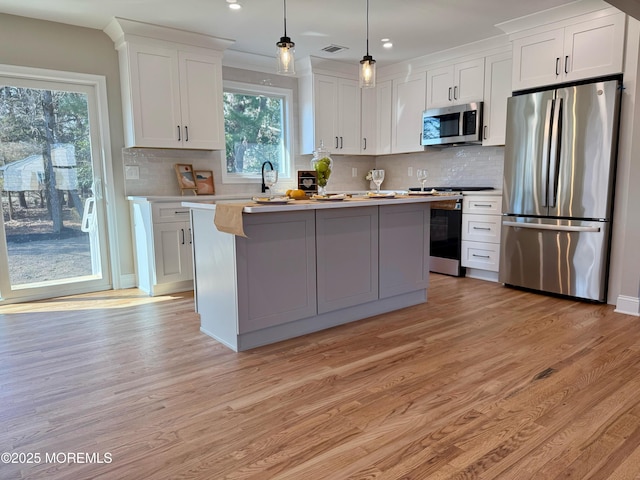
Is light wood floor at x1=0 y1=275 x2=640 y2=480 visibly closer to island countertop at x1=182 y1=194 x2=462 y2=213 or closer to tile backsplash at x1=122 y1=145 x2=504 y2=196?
island countertop at x1=182 y1=194 x2=462 y2=213

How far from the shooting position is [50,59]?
3955mm

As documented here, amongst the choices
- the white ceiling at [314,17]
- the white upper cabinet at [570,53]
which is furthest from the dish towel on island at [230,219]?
the white upper cabinet at [570,53]

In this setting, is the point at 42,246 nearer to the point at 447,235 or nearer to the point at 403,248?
the point at 403,248

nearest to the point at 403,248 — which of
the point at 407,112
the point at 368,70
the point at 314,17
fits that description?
the point at 368,70

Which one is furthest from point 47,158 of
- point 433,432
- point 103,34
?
point 433,432

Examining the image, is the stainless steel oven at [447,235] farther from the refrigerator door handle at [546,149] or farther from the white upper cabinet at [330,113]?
the white upper cabinet at [330,113]

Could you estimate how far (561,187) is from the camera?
150 inches

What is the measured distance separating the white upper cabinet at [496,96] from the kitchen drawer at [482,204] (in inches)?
24.3

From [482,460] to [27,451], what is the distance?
181cm

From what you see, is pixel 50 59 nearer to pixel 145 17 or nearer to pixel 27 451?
pixel 145 17

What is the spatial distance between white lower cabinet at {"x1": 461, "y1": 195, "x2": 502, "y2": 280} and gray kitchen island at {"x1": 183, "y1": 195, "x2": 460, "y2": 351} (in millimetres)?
1241

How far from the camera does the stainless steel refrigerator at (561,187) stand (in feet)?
11.7

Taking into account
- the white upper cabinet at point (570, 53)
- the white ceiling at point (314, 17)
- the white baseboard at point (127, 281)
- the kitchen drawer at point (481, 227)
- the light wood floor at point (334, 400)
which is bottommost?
the light wood floor at point (334, 400)

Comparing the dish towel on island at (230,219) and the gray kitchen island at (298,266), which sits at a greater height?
the dish towel on island at (230,219)
